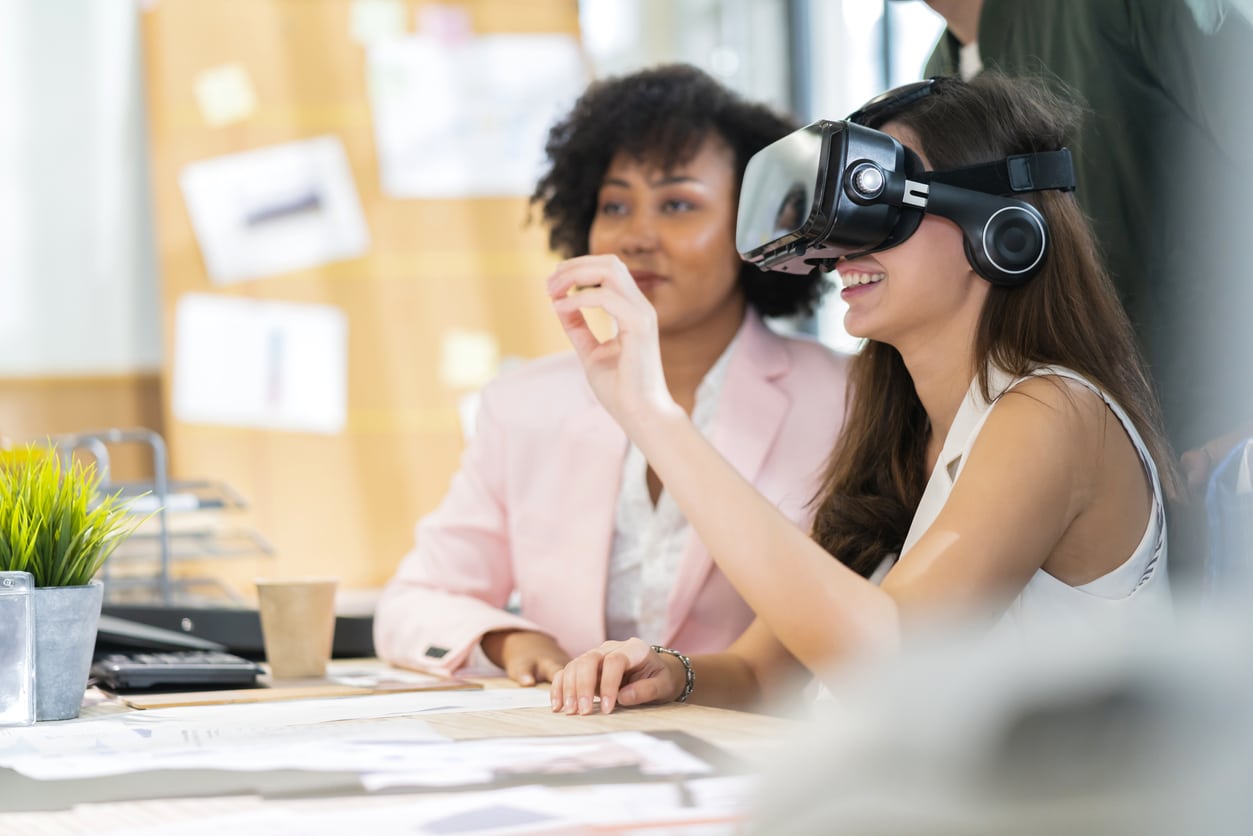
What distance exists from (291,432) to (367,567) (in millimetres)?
412

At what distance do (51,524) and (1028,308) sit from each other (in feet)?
2.87

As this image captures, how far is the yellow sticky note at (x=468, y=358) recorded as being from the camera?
11.8ft

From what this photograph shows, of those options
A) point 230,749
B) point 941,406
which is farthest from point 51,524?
point 941,406

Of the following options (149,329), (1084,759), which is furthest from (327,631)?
(149,329)

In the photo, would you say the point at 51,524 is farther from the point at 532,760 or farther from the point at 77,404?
the point at 77,404

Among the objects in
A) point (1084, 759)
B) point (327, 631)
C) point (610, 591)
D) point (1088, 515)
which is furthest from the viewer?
point (610, 591)

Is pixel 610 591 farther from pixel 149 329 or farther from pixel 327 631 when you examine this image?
pixel 149 329

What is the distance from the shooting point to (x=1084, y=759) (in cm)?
39

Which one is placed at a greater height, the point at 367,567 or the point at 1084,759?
the point at 1084,759

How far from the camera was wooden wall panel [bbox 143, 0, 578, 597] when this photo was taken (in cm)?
350

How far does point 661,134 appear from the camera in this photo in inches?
75.6

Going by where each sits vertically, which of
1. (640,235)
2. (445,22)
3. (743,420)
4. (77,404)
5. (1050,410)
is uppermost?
(445,22)

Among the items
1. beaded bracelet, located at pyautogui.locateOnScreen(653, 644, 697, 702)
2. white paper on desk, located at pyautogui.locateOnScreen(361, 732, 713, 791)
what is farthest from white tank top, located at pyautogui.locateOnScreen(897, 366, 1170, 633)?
white paper on desk, located at pyautogui.locateOnScreen(361, 732, 713, 791)

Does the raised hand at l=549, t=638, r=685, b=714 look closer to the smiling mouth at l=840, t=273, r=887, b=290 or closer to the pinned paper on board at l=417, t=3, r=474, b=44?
the smiling mouth at l=840, t=273, r=887, b=290
